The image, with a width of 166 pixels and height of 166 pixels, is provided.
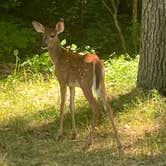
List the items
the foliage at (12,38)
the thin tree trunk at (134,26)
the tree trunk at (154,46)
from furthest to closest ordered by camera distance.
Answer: the thin tree trunk at (134,26) < the foliage at (12,38) < the tree trunk at (154,46)

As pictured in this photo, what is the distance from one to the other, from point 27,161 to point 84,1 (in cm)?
894

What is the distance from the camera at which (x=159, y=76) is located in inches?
311

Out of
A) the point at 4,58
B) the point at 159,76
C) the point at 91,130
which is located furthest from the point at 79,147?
the point at 4,58

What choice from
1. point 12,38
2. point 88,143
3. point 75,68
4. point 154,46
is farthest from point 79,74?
point 12,38

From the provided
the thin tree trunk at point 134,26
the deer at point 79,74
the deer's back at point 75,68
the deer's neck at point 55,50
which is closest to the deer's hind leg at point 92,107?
the deer at point 79,74

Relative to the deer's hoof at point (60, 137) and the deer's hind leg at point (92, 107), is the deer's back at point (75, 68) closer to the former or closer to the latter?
the deer's hind leg at point (92, 107)

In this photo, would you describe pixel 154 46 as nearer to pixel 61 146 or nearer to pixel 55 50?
pixel 55 50

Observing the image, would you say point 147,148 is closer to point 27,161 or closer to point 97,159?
point 97,159

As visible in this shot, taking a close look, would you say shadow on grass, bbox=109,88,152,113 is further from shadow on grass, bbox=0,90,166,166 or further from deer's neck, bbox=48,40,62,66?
deer's neck, bbox=48,40,62,66

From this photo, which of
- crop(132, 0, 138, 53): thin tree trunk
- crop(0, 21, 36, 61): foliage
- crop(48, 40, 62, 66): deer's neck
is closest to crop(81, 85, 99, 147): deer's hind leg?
crop(48, 40, 62, 66): deer's neck

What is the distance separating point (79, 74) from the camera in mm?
6562

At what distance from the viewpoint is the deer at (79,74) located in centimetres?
643

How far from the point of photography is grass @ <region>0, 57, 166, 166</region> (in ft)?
20.1

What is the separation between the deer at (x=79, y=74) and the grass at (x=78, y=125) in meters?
0.23
